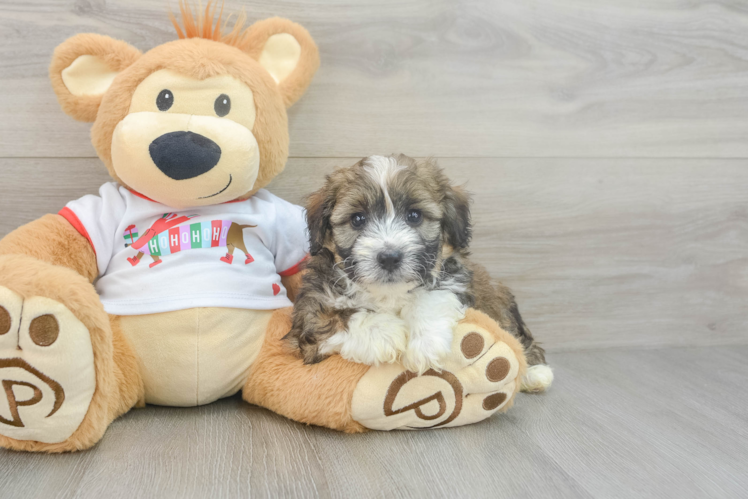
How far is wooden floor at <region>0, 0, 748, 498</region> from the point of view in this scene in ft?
4.99

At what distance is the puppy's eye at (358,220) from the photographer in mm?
1544

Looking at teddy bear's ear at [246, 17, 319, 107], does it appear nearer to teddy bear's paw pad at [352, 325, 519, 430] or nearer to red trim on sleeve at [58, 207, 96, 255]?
red trim on sleeve at [58, 207, 96, 255]

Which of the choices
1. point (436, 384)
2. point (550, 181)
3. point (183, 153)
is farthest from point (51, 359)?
point (550, 181)

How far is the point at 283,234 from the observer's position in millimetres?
1870

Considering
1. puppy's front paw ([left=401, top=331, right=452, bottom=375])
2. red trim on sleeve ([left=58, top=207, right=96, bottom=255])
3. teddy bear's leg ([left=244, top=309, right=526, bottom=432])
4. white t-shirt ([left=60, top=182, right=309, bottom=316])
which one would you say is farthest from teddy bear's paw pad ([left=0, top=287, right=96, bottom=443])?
puppy's front paw ([left=401, top=331, right=452, bottom=375])

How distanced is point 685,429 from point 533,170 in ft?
3.62

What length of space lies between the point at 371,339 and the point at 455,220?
419mm

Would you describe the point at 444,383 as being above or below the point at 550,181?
below

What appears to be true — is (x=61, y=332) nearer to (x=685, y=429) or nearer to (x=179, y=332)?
(x=179, y=332)

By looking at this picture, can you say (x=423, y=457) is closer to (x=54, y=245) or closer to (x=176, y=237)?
(x=176, y=237)

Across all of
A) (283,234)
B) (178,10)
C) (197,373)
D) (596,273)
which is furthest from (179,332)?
(596,273)

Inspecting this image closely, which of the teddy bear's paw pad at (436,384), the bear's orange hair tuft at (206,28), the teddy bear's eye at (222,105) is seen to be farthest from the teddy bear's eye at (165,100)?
the teddy bear's paw pad at (436,384)

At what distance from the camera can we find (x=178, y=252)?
168 cm

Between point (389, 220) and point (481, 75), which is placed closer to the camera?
point (389, 220)
